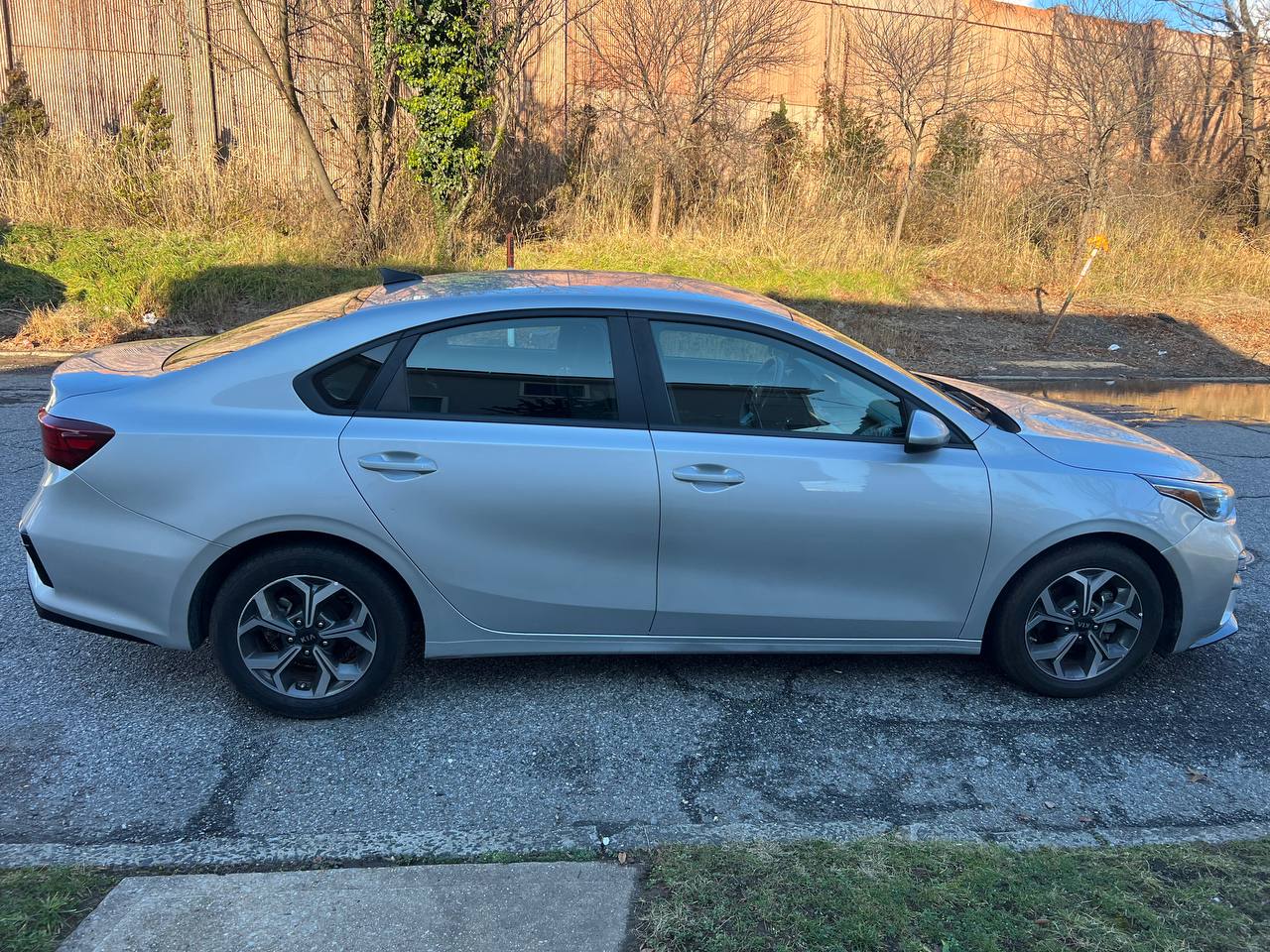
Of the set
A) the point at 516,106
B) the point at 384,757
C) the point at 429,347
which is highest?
the point at 516,106

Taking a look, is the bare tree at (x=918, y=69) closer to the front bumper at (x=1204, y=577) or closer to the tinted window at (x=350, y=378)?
the front bumper at (x=1204, y=577)

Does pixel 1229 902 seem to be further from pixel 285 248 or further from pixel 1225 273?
pixel 1225 273

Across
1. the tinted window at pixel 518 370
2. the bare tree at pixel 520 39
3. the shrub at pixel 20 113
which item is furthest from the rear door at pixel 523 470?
the shrub at pixel 20 113

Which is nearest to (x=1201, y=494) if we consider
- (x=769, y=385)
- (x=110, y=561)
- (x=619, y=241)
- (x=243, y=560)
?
(x=769, y=385)

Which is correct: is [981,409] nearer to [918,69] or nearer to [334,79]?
[334,79]

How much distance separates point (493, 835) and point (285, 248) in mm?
13801

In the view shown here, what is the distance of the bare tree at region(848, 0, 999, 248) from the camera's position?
1869 cm

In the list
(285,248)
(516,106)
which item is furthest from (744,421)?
(516,106)

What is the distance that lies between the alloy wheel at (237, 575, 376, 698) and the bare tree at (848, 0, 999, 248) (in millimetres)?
16152

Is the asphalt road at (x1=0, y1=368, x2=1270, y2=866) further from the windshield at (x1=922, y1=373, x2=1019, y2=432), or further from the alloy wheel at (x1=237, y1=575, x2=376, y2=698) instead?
the windshield at (x1=922, y1=373, x2=1019, y2=432)

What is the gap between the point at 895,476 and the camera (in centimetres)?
386

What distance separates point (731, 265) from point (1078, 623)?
522 inches

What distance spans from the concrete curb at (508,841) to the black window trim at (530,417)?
1508 mm

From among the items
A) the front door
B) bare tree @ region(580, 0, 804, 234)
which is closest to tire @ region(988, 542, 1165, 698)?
the front door
